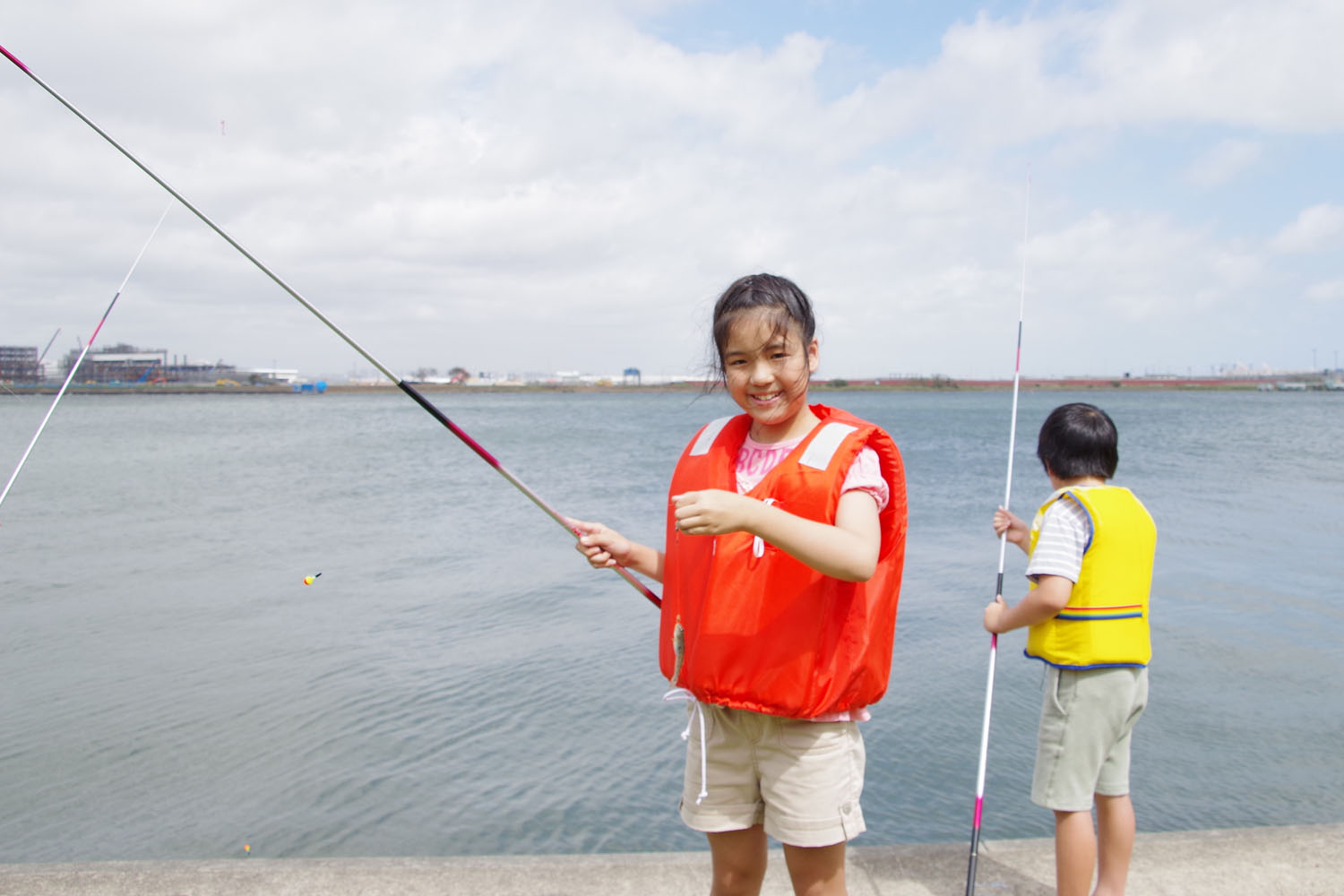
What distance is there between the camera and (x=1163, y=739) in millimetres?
4848

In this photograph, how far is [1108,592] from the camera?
2398mm

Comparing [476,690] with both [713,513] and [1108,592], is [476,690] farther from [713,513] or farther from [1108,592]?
[713,513]

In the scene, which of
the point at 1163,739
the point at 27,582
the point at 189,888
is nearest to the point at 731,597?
the point at 189,888

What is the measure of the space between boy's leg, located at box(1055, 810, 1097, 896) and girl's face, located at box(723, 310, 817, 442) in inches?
51.5

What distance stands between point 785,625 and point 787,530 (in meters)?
0.27

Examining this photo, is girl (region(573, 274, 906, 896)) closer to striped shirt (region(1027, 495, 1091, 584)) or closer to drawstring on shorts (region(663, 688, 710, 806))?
drawstring on shorts (region(663, 688, 710, 806))

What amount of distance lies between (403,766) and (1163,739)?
12.8ft

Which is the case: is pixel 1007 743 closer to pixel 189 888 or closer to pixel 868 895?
pixel 868 895

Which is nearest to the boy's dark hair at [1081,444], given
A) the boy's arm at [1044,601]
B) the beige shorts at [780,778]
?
the boy's arm at [1044,601]

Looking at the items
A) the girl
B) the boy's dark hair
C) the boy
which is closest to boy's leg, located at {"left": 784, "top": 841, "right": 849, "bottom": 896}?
the girl

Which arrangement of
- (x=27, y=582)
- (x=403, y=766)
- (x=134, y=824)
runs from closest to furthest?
(x=134, y=824) → (x=403, y=766) → (x=27, y=582)

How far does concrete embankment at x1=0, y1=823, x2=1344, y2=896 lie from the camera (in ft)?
8.30

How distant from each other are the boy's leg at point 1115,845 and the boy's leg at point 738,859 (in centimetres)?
106

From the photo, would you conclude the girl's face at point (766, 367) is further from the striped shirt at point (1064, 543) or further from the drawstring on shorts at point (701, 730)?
the striped shirt at point (1064, 543)
